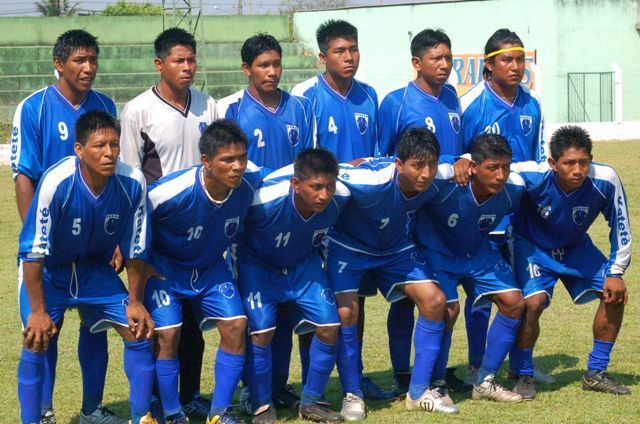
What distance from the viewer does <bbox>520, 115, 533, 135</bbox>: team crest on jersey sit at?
682cm

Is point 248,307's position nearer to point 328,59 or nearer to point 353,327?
point 353,327

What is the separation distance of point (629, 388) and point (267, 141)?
266 centimetres

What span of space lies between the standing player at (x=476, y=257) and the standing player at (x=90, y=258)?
1.85m

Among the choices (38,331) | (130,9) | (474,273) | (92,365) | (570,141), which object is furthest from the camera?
(130,9)

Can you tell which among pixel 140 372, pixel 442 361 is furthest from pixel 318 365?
pixel 140 372

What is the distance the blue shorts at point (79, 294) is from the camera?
5.35 metres

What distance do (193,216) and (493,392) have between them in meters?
2.12

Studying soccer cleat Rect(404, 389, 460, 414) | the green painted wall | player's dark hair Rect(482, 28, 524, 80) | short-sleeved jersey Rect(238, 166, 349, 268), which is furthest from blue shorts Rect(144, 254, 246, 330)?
the green painted wall

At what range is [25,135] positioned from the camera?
18.7 feet

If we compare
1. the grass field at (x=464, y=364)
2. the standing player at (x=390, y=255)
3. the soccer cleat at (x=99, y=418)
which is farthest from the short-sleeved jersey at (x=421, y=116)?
the soccer cleat at (x=99, y=418)

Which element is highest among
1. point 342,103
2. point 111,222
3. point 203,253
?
point 342,103

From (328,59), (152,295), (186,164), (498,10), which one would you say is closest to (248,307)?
(152,295)

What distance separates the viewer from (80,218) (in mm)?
5273

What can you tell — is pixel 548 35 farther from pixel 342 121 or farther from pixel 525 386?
pixel 525 386
